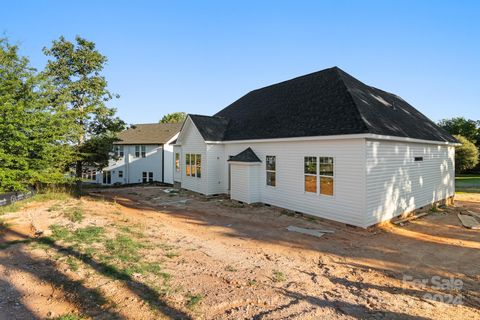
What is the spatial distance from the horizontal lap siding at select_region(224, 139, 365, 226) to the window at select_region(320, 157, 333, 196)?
227 mm

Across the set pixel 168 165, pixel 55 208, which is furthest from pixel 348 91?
pixel 168 165

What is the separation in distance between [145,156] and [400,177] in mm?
30711

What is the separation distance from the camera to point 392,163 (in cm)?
1110

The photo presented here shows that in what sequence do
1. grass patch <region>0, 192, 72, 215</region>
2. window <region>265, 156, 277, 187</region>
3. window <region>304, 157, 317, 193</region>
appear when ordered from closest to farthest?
grass patch <region>0, 192, 72, 215</region> → window <region>304, 157, 317, 193</region> → window <region>265, 156, 277, 187</region>

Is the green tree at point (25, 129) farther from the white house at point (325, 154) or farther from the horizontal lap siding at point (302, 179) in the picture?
the horizontal lap siding at point (302, 179)

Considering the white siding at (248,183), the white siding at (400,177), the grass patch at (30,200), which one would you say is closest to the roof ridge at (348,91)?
the white siding at (400,177)

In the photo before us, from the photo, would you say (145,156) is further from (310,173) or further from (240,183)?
(310,173)

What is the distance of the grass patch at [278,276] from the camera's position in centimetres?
574

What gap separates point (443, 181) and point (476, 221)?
397 centimetres

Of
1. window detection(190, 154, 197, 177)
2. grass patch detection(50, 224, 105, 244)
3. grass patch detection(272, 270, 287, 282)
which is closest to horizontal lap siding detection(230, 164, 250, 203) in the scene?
window detection(190, 154, 197, 177)

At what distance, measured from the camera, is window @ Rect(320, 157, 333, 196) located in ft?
36.4

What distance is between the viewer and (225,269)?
620 centimetres

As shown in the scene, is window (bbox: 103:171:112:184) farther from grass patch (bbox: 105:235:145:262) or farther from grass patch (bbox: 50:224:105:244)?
grass patch (bbox: 105:235:145:262)

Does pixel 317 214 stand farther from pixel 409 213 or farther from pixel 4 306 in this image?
pixel 4 306
